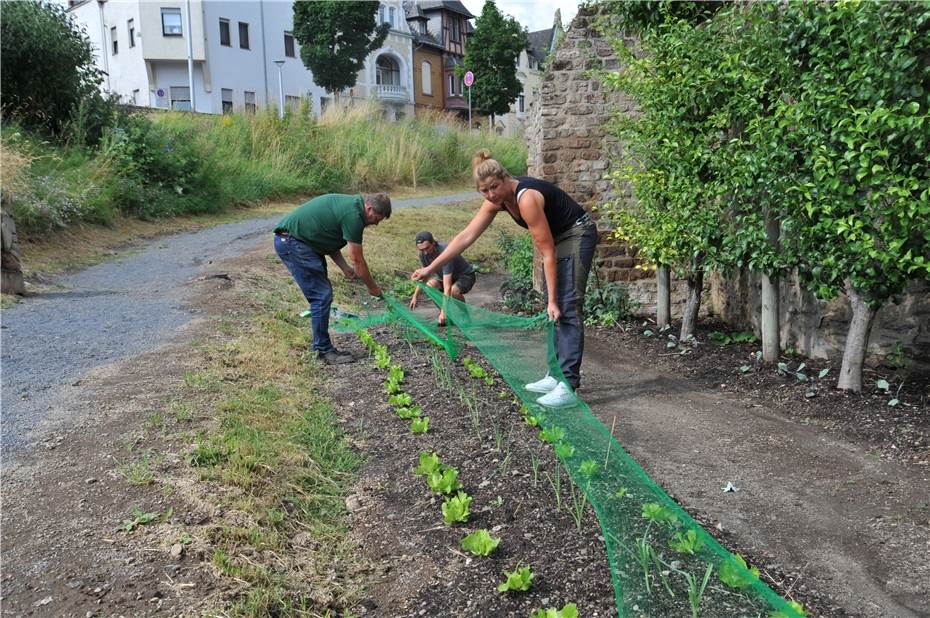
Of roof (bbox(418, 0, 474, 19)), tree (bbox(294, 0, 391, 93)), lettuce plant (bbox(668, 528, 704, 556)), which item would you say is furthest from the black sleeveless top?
roof (bbox(418, 0, 474, 19))

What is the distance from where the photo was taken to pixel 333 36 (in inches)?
1473

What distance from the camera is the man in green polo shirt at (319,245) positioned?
589 centimetres

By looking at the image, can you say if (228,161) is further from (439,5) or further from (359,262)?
(439,5)

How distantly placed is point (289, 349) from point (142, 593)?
12.2ft

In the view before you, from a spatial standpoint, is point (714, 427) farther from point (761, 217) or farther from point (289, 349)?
point (289, 349)

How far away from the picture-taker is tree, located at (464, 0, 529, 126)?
40312mm

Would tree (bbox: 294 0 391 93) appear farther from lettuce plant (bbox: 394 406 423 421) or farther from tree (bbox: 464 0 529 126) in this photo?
lettuce plant (bbox: 394 406 423 421)

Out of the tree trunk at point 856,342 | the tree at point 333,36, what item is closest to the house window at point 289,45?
the tree at point 333,36

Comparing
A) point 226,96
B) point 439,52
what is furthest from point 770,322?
point 439,52

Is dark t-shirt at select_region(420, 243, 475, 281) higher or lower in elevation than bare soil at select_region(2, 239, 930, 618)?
higher

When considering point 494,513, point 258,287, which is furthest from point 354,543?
point 258,287

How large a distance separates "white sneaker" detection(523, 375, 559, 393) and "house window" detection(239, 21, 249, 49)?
3885cm

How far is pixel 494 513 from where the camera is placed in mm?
3264

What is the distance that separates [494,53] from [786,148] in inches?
1478
